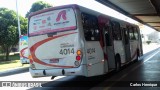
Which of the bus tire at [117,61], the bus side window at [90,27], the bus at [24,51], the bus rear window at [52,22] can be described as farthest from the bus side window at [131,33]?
the bus rear window at [52,22]

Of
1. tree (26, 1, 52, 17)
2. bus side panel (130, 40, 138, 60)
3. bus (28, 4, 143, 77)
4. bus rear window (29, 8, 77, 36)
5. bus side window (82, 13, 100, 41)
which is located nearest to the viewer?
bus (28, 4, 143, 77)

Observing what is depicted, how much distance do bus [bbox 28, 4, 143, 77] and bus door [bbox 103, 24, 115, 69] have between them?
11.7 inches

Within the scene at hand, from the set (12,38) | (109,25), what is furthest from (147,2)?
(12,38)

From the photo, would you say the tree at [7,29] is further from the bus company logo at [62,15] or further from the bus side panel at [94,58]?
the bus company logo at [62,15]

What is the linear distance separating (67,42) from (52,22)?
106 cm

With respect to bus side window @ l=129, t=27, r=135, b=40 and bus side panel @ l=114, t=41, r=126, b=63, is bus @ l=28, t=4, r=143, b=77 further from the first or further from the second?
bus side window @ l=129, t=27, r=135, b=40

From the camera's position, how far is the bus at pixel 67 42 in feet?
35.5

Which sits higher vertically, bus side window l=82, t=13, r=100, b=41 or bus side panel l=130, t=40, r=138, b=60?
bus side window l=82, t=13, r=100, b=41

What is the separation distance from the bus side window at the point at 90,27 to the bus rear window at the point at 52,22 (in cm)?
55

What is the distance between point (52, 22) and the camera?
11.5 meters

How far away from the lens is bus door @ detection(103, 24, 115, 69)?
43.8 ft

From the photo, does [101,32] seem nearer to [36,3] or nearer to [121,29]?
[121,29]

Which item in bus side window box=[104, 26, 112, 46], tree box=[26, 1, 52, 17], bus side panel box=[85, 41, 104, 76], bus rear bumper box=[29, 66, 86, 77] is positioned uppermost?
tree box=[26, 1, 52, 17]

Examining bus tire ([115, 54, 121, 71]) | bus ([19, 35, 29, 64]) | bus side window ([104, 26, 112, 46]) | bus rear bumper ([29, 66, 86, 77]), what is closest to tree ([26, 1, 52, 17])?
bus ([19, 35, 29, 64])
